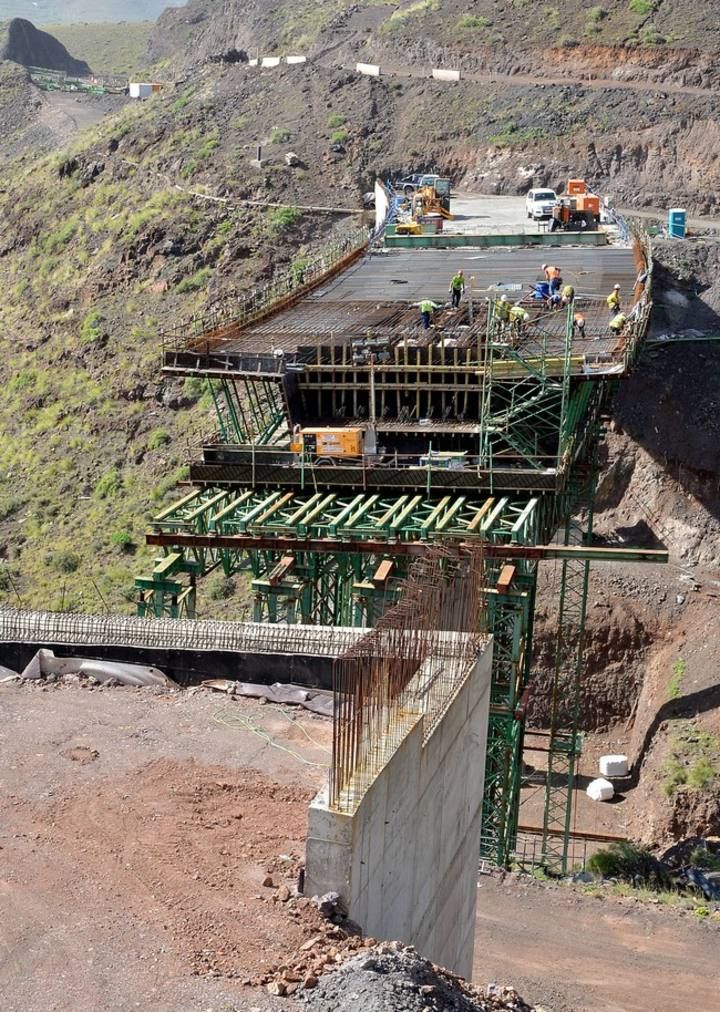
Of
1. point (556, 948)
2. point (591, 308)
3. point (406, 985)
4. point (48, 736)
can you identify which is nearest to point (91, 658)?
point (48, 736)

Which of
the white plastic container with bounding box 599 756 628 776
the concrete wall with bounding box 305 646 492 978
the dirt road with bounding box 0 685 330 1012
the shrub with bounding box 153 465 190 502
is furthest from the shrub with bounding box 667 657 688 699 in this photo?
the dirt road with bounding box 0 685 330 1012

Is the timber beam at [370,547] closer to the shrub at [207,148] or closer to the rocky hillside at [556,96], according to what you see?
the rocky hillside at [556,96]

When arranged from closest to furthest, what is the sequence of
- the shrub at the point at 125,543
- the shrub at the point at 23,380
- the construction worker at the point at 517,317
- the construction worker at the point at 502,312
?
the construction worker at the point at 517,317
the construction worker at the point at 502,312
the shrub at the point at 125,543
the shrub at the point at 23,380

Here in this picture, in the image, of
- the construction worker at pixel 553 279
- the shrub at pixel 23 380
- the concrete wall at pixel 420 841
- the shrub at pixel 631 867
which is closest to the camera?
the concrete wall at pixel 420 841

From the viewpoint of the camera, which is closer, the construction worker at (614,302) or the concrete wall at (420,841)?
the concrete wall at (420,841)

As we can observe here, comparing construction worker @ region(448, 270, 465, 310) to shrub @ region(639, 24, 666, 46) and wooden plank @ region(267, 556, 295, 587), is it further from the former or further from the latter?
shrub @ region(639, 24, 666, 46)

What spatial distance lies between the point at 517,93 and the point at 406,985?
2917 inches

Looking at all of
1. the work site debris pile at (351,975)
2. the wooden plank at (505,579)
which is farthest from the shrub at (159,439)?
the work site debris pile at (351,975)

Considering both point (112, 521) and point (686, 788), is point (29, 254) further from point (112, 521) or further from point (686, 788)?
point (686, 788)

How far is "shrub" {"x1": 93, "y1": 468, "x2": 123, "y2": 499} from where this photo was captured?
2320 inches

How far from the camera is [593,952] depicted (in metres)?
25.9

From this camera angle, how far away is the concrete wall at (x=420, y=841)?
1259 cm

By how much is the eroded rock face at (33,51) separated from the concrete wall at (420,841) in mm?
131651

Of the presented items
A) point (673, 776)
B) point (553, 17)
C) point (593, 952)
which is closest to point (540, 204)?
point (673, 776)
